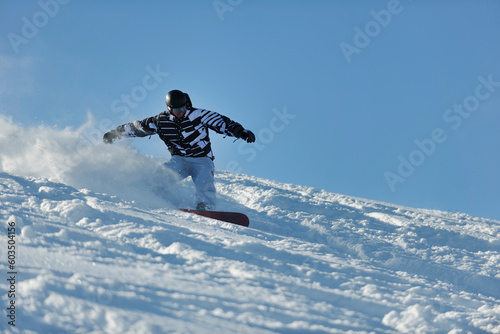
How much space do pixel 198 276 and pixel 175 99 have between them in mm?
3283

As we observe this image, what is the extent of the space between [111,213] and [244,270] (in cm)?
154

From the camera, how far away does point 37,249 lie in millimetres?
2404

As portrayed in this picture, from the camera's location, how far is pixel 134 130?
19.0ft

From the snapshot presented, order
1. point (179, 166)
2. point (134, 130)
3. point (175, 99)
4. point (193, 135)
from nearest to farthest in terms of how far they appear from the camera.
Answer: point (175, 99), point (193, 135), point (179, 166), point (134, 130)

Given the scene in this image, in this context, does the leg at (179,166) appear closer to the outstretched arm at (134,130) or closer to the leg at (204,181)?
the leg at (204,181)

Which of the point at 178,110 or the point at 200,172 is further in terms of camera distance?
the point at 200,172

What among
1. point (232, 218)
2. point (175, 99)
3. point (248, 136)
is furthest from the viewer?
point (248, 136)

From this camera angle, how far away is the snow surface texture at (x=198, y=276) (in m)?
1.87

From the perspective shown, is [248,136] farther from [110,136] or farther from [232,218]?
[110,136]

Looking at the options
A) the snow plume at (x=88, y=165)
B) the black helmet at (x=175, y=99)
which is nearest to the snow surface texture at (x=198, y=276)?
the snow plume at (x=88, y=165)

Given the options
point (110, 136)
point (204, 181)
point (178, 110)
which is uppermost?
point (178, 110)

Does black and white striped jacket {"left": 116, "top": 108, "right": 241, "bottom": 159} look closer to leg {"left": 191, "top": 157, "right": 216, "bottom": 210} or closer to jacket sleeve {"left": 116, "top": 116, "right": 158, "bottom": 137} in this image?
jacket sleeve {"left": 116, "top": 116, "right": 158, "bottom": 137}

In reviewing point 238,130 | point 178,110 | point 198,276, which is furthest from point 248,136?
point 198,276

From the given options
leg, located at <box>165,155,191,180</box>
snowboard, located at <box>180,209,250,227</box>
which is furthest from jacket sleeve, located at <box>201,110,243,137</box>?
snowboard, located at <box>180,209,250,227</box>
